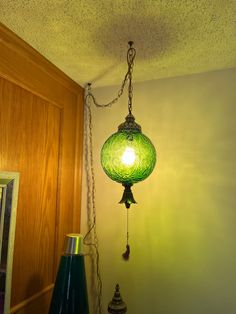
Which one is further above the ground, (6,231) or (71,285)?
(6,231)

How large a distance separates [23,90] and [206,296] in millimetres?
1458

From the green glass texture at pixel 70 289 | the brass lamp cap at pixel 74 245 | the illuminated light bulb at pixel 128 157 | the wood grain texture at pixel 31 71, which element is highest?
the wood grain texture at pixel 31 71

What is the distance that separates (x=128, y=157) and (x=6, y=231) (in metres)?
0.61

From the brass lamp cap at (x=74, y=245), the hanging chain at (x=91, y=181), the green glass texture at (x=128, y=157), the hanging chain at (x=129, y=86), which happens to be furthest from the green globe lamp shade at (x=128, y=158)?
the hanging chain at (x=91, y=181)

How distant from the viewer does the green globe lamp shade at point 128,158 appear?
1.01 m

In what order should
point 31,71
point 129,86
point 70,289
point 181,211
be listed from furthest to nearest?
point 129,86, point 181,211, point 31,71, point 70,289

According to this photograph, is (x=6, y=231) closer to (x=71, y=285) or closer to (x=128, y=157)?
(x=71, y=285)

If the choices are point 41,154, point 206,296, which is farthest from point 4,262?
point 206,296

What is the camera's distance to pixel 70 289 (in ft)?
3.73

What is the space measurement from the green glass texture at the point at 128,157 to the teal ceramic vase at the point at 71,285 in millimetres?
449

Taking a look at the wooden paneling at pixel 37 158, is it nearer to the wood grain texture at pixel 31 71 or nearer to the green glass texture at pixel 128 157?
the wood grain texture at pixel 31 71

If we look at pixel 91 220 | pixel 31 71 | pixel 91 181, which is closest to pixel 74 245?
pixel 91 220

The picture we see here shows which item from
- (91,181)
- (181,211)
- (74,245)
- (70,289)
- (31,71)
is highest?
(31,71)

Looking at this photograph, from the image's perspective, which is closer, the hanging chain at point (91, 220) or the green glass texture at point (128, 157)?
the green glass texture at point (128, 157)
